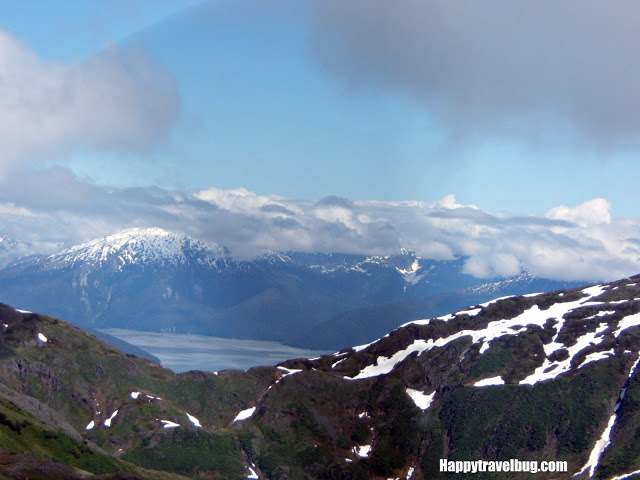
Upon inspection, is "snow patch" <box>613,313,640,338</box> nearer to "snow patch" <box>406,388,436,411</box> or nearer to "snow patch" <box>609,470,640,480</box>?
"snow patch" <box>406,388,436,411</box>

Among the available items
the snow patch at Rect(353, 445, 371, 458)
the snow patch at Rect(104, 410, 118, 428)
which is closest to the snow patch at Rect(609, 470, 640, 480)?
the snow patch at Rect(353, 445, 371, 458)

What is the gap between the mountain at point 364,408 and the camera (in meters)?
153

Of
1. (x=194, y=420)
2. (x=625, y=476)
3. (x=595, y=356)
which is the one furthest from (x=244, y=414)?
(x=625, y=476)

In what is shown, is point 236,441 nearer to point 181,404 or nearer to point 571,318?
point 181,404

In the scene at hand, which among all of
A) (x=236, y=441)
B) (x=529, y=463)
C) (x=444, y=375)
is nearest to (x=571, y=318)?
(x=444, y=375)

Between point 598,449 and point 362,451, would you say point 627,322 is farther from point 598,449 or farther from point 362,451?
point 362,451

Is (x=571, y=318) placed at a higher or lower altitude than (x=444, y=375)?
higher

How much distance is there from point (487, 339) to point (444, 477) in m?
46.9

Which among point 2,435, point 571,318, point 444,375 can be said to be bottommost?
point 2,435

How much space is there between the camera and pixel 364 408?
181 m

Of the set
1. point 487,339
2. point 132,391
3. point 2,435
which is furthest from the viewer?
point 487,339

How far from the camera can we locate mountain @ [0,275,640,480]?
502ft

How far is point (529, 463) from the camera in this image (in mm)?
154500

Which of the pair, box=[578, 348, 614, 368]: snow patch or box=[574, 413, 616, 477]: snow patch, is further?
box=[578, 348, 614, 368]: snow patch
